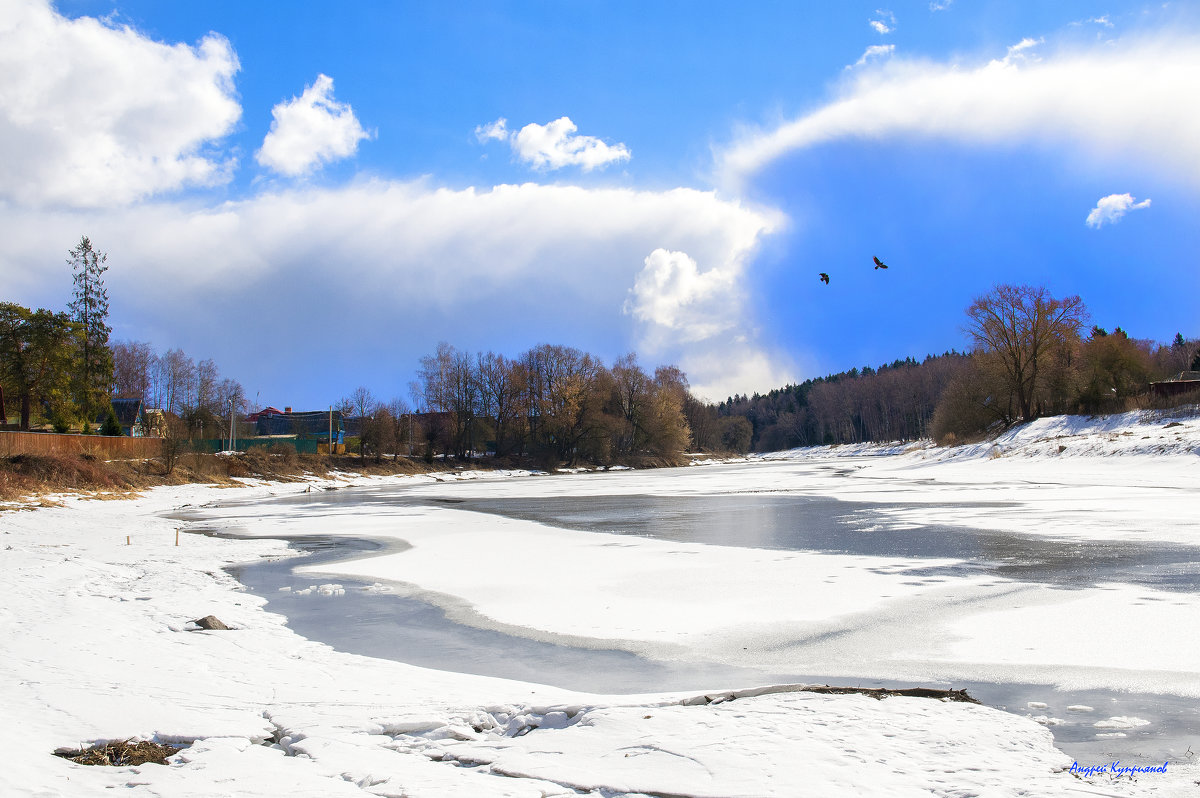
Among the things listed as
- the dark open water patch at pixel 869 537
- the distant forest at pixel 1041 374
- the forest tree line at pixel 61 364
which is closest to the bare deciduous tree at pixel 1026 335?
the distant forest at pixel 1041 374

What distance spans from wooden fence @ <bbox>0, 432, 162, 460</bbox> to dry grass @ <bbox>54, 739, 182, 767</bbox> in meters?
35.6

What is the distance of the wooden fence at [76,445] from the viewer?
33.2 metres

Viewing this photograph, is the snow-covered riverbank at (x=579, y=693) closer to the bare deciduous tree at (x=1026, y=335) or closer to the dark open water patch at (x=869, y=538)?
the dark open water patch at (x=869, y=538)

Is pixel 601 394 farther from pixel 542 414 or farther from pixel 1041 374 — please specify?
pixel 1041 374

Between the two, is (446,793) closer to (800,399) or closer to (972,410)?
(972,410)

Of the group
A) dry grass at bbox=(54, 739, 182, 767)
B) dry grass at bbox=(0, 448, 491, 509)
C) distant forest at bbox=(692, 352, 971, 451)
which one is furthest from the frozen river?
distant forest at bbox=(692, 352, 971, 451)

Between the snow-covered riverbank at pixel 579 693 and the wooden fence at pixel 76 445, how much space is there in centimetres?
2520

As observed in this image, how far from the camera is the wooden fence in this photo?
33156mm

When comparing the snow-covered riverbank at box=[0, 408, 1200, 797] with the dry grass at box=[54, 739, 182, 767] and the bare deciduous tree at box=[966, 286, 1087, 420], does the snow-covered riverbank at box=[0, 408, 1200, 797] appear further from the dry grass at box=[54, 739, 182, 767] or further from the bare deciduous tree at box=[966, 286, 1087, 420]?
the bare deciduous tree at box=[966, 286, 1087, 420]

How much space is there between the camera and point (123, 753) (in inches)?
160

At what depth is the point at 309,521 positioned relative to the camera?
73.4 feet

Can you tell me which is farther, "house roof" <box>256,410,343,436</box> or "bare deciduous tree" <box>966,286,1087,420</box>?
"house roof" <box>256,410,343,436</box>

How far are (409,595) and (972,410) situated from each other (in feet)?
181

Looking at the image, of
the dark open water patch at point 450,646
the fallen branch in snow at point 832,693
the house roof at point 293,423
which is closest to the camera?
the fallen branch in snow at point 832,693
